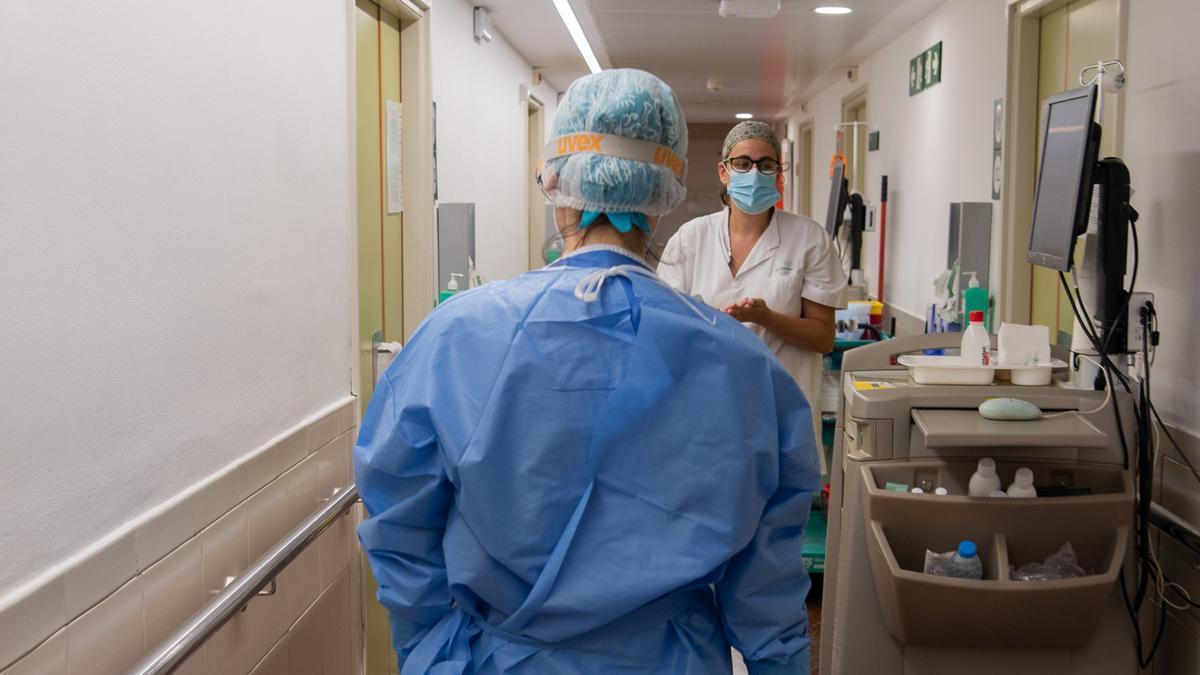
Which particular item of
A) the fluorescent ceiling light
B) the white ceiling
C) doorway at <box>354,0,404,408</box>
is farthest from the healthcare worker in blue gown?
the white ceiling

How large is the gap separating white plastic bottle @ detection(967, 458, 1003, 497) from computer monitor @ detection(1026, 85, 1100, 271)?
500 millimetres

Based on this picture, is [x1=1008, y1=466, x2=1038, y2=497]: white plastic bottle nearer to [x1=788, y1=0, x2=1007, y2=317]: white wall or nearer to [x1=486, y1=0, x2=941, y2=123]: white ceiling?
[x1=788, y1=0, x2=1007, y2=317]: white wall

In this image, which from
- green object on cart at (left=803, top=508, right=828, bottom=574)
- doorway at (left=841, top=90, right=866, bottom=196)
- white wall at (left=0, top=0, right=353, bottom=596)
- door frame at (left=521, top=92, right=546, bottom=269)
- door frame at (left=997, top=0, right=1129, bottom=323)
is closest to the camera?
white wall at (left=0, top=0, right=353, bottom=596)

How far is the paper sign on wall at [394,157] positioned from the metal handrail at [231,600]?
142 centimetres

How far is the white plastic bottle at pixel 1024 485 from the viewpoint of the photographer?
2.30 metres

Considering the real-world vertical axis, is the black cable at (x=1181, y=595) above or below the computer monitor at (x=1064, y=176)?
below

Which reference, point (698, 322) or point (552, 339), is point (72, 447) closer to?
point (552, 339)

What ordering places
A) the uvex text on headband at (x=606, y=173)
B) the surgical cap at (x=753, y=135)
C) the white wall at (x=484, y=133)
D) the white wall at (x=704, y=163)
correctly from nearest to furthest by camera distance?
the uvex text on headband at (x=606, y=173) → the surgical cap at (x=753, y=135) → the white wall at (x=484, y=133) → the white wall at (x=704, y=163)

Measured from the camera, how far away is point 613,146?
5.14ft

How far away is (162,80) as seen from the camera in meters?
1.79

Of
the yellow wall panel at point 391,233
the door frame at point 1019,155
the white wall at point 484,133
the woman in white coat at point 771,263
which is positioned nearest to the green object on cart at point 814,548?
the woman in white coat at point 771,263

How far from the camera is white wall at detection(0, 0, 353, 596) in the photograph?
55.1 inches

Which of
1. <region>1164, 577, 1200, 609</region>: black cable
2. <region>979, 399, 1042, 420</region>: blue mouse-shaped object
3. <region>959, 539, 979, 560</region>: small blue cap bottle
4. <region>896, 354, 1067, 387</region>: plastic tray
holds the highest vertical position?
<region>896, 354, 1067, 387</region>: plastic tray

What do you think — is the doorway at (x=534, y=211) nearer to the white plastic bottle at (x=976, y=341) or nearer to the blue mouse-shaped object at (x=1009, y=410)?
the white plastic bottle at (x=976, y=341)
